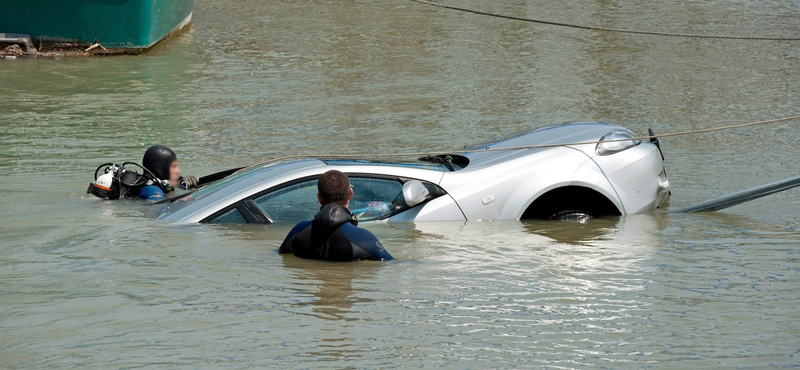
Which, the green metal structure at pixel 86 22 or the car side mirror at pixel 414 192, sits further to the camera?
the green metal structure at pixel 86 22

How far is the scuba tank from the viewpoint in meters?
9.63

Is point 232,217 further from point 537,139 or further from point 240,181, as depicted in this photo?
point 537,139

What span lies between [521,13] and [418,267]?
21.4 meters

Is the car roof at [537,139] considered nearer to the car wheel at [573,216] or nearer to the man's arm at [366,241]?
the car wheel at [573,216]

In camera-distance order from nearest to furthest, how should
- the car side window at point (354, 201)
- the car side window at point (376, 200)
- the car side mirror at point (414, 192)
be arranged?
the car side mirror at point (414, 192) → the car side window at point (354, 201) → the car side window at point (376, 200)

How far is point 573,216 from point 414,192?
1.55 metres

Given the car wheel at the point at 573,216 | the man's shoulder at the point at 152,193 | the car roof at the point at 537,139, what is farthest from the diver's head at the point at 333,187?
the man's shoulder at the point at 152,193

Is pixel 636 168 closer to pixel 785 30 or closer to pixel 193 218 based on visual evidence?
pixel 193 218

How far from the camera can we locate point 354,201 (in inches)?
303

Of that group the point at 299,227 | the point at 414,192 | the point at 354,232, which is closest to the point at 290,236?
the point at 299,227

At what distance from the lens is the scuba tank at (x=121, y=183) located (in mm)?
9633

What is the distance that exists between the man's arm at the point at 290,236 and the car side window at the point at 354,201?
0.47 meters

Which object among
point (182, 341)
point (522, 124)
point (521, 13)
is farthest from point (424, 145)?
point (521, 13)

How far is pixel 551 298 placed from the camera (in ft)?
21.0
